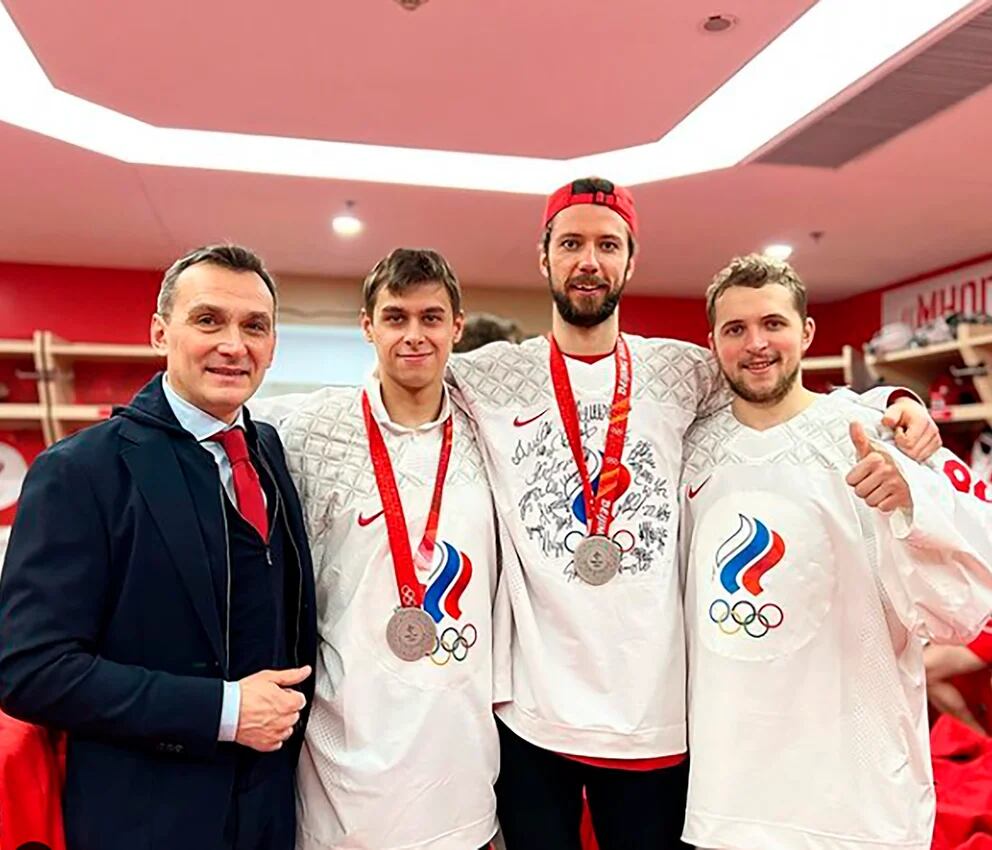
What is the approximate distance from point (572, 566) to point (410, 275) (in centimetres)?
68

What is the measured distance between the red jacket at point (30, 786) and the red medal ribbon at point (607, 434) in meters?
1.04

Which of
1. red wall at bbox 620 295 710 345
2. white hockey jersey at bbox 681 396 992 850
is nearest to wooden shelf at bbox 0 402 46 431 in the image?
red wall at bbox 620 295 710 345

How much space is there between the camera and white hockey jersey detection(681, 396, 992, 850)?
177 cm

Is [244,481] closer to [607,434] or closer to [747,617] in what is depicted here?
[607,434]

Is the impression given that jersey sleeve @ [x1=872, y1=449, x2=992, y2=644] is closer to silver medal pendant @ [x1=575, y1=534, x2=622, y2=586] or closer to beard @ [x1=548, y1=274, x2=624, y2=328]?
silver medal pendant @ [x1=575, y1=534, x2=622, y2=586]

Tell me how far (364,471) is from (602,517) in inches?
19.2

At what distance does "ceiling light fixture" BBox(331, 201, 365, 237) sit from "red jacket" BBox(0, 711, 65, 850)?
10.6 feet

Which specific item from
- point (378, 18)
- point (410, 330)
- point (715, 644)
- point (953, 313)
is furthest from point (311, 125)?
point (953, 313)

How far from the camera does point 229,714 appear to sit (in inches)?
59.6

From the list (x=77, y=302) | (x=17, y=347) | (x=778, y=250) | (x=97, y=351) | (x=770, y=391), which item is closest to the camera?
(x=770, y=391)

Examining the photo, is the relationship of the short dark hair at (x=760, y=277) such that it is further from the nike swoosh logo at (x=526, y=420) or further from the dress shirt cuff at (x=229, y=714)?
the dress shirt cuff at (x=229, y=714)

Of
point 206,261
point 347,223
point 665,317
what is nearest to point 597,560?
point 206,261

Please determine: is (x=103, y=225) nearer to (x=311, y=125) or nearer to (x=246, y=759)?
(x=311, y=125)

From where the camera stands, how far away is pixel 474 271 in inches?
231
